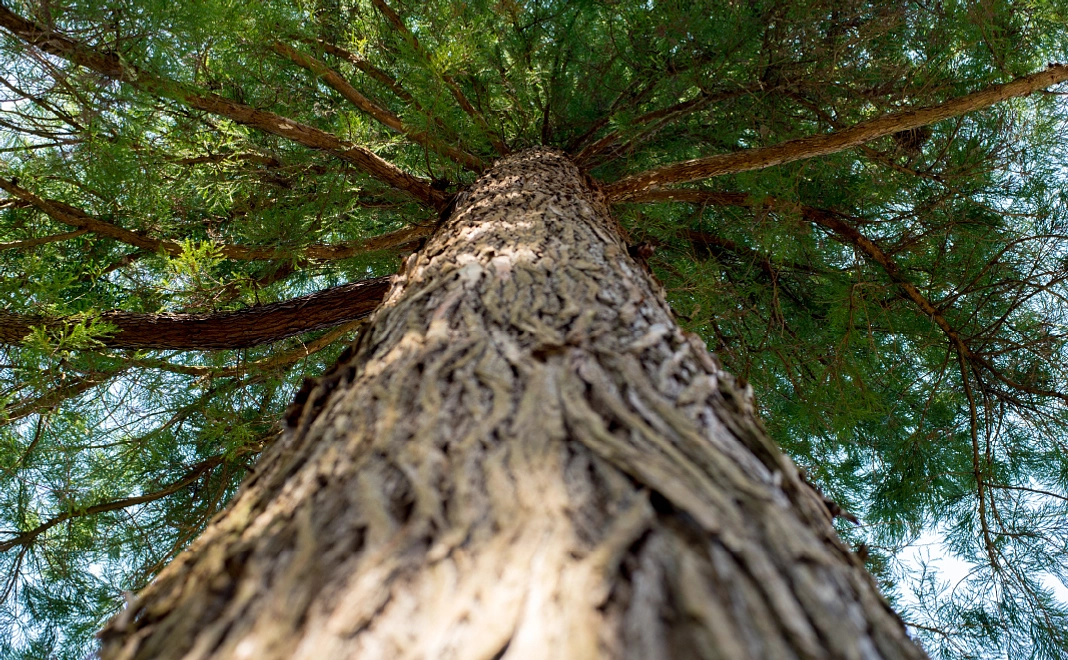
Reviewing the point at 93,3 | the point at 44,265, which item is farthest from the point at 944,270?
the point at 44,265

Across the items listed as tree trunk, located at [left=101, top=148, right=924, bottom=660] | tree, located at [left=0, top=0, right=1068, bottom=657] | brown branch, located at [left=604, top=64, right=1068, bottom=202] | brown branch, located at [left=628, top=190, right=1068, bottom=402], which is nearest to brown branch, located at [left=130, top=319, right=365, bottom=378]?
tree, located at [left=0, top=0, right=1068, bottom=657]

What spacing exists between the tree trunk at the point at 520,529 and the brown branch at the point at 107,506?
2559 mm

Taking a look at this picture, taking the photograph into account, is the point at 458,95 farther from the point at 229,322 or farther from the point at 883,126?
the point at 883,126

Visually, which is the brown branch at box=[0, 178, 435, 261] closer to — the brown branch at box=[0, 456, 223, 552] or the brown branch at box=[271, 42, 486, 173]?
the brown branch at box=[271, 42, 486, 173]

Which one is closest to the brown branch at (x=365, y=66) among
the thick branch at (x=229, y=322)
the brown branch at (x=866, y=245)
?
the thick branch at (x=229, y=322)

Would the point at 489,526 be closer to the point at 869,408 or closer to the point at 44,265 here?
the point at 44,265

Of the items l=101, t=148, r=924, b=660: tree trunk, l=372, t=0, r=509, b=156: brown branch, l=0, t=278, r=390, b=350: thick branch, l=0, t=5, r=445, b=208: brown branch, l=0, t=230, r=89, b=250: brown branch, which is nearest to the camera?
l=101, t=148, r=924, b=660: tree trunk

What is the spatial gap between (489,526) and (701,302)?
2.99 meters

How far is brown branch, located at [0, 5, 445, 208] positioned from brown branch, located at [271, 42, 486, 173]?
0.21 m

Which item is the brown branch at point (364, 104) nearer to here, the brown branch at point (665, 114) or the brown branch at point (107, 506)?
the brown branch at point (665, 114)

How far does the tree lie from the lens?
0.71 m

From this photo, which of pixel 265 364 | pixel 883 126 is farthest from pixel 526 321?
pixel 265 364

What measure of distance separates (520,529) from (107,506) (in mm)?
3164

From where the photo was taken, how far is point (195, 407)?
3598mm
